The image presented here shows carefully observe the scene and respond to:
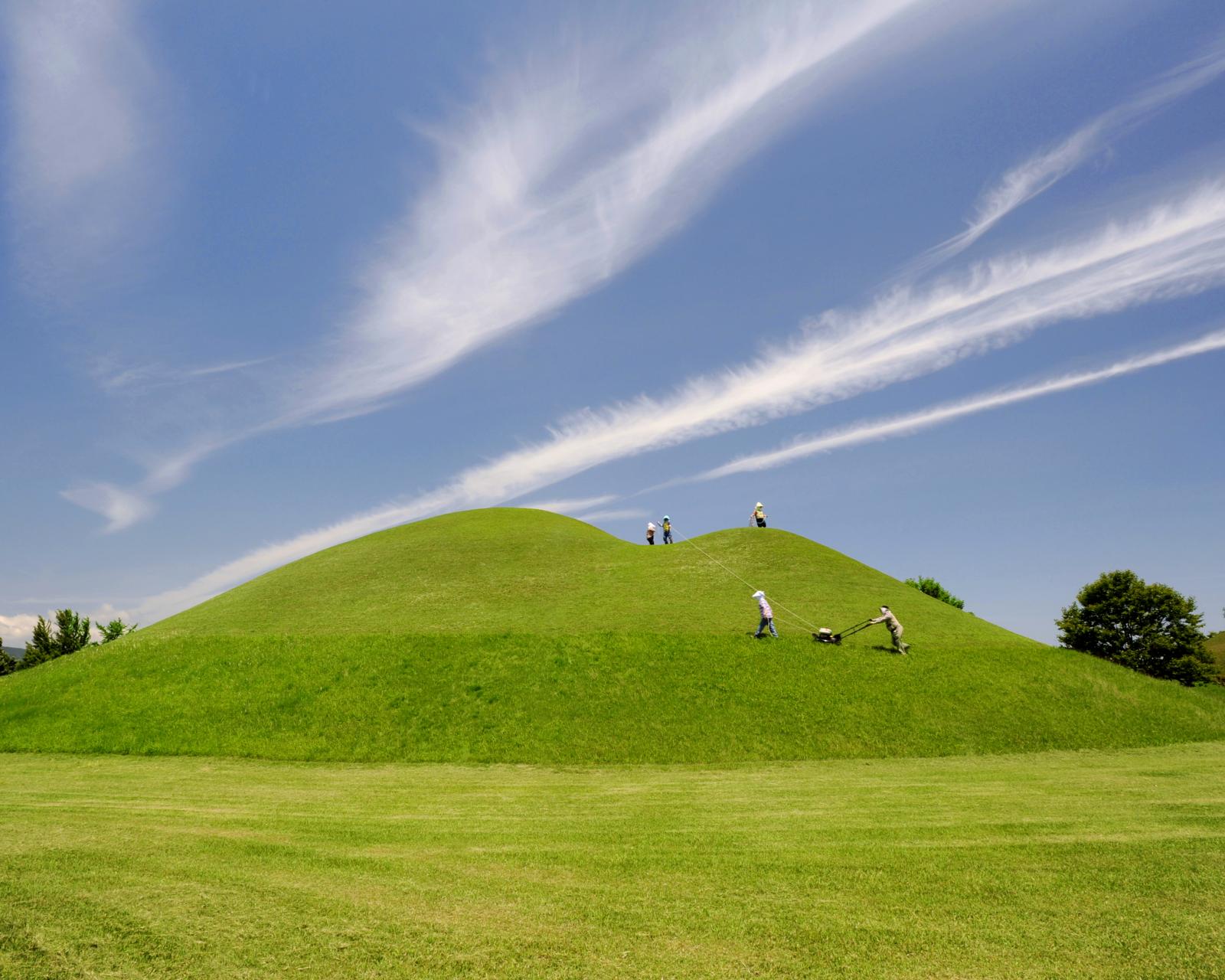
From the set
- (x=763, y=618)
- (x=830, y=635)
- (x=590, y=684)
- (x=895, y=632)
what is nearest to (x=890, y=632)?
(x=895, y=632)

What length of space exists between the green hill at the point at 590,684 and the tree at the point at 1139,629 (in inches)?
627

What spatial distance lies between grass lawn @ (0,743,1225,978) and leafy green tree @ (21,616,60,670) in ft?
255

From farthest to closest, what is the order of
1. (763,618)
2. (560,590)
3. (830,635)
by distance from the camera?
(560,590), (763,618), (830,635)

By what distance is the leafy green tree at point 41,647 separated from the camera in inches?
3110

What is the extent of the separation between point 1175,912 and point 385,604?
38992mm

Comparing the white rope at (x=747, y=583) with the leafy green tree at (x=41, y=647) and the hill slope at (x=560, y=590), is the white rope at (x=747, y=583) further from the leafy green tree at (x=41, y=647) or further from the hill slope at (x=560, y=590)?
the leafy green tree at (x=41, y=647)

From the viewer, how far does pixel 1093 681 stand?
30.0m

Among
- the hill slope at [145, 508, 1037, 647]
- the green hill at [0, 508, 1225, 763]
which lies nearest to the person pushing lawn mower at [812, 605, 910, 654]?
the green hill at [0, 508, 1225, 763]

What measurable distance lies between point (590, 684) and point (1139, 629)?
42.4 metres

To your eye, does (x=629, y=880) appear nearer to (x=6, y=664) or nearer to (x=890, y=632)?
(x=890, y=632)

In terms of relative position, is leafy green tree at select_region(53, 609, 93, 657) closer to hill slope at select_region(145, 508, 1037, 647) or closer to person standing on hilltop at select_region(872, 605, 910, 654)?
hill slope at select_region(145, 508, 1037, 647)

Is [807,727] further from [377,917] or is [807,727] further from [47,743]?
[47,743]

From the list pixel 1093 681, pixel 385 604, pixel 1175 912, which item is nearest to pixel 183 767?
pixel 385 604

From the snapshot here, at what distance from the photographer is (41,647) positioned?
79.9 metres
